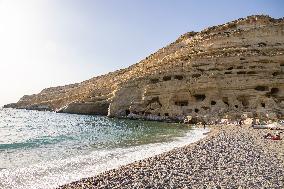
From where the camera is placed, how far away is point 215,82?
55719 millimetres

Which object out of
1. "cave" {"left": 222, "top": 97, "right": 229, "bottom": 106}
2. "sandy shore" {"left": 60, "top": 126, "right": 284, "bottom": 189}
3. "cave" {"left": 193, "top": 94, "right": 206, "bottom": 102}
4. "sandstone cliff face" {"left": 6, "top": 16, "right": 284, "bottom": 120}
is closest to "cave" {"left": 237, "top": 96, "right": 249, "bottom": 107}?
"sandstone cliff face" {"left": 6, "top": 16, "right": 284, "bottom": 120}

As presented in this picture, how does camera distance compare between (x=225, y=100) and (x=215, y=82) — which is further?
(x=215, y=82)

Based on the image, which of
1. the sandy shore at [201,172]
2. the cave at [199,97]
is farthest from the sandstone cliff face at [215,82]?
the sandy shore at [201,172]

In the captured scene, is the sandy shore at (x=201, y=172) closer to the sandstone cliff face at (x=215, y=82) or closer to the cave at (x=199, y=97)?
the sandstone cliff face at (x=215, y=82)

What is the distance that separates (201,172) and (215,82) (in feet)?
139

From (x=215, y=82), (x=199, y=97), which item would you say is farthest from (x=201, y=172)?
(x=199, y=97)

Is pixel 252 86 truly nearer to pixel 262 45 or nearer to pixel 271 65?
pixel 271 65

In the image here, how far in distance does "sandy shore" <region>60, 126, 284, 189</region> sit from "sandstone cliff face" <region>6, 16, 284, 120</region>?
107 ft

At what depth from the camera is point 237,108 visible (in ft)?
177

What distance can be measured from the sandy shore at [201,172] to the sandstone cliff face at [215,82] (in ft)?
107

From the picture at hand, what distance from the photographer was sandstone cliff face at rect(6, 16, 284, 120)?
177ft

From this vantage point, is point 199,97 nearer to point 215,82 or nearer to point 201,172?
point 215,82

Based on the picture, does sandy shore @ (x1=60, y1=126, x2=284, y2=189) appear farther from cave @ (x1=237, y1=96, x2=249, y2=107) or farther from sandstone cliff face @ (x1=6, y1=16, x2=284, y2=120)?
cave @ (x1=237, y1=96, x2=249, y2=107)

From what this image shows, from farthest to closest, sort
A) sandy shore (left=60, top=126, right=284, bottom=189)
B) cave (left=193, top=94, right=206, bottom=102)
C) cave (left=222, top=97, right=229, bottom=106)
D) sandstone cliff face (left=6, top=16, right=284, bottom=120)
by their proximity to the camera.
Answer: cave (left=193, top=94, right=206, bottom=102) → cave (left=222, top=97, right=229, bottom=106) → sandstone cliff face (left=6, top=16, right=284, bottom=120) → sandy shore (left=60, top=126, right=284, bottom=189)
